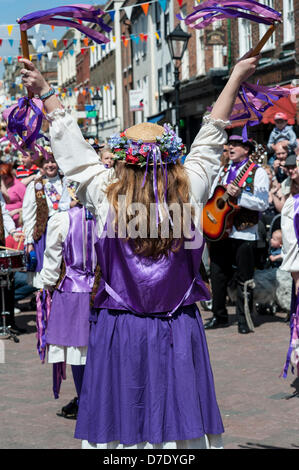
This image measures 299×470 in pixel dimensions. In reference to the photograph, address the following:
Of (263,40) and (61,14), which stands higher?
(61,14)

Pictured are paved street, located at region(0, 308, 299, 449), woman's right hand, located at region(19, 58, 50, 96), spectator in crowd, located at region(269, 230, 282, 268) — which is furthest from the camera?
spectator in crowd, located at region(269, 230, 282, 268)

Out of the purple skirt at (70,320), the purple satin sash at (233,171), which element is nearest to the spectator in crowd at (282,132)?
the purple satin sash at (233,171)

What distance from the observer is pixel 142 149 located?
3.22 m

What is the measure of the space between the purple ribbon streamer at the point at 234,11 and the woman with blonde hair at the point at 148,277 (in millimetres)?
236

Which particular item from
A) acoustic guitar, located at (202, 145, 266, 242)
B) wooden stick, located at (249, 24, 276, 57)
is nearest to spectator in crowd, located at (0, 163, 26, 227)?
acoustic guitar, located at (202, 145, 266, 242)

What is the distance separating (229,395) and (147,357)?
2879 mm

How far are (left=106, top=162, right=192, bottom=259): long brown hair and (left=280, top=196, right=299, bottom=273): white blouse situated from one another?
2.45 m

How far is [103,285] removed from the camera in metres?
3.33

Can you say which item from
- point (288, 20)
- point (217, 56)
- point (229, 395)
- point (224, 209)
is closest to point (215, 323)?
point (224, 209)

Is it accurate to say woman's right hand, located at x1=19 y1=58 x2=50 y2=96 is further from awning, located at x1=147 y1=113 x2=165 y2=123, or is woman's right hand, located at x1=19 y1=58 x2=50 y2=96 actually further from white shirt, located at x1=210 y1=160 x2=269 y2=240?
awning, located at x1=147 y1=113 x2=165 y2=123

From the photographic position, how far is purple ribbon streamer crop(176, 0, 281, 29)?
3.34 m

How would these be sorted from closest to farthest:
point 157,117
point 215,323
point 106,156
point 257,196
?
point 106,156 → point 257,196 → point 215,323 → point 157,117

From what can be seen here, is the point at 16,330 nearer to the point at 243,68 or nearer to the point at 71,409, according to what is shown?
the point at 71,409

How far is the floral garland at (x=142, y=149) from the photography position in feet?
10.6
